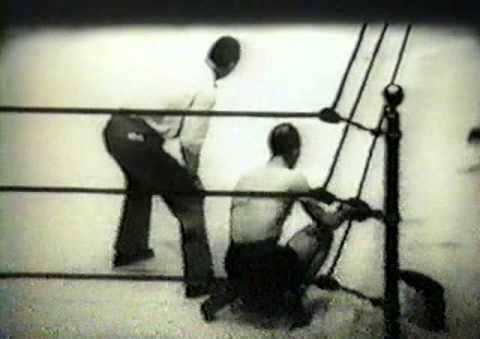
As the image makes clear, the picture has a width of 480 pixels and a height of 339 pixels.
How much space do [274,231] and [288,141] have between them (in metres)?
0.21

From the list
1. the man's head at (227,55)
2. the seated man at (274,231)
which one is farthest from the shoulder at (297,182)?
the man's head at (227,55)

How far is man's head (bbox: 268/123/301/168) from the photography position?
191cm

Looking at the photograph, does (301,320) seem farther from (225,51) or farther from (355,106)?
(225,51)

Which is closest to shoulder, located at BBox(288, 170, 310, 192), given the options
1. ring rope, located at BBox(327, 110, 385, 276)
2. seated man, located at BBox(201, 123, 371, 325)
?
seated man, located at BBox(201, 123, 371, 325)

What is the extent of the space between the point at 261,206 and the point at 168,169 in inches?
9.0

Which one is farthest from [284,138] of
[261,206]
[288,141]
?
[261,206]

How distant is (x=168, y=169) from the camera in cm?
193

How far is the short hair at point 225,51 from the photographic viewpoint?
1926 mm

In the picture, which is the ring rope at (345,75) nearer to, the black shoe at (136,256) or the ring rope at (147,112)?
the ring rope at (147,112)

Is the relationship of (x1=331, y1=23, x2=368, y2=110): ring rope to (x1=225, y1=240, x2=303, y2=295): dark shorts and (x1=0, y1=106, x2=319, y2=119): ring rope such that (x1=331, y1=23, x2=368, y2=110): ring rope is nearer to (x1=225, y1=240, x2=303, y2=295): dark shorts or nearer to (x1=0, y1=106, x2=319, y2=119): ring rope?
(x1=0, y1=106, x2=319, y2=119): ring rope

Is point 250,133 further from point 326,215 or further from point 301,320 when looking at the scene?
point 301,320

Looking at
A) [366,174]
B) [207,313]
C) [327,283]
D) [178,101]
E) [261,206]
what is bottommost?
[207,313]

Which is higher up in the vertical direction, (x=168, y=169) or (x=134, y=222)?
(x=168, y=169)

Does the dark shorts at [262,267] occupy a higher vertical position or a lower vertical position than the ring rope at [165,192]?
lower
